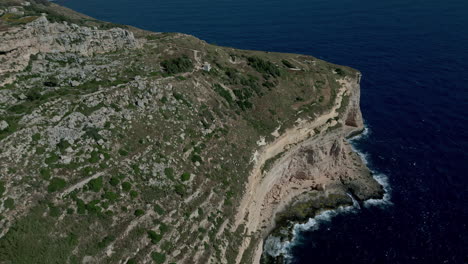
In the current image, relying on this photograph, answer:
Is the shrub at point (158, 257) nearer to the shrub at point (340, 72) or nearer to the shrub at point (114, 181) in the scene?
the shrub at point (114, 181)

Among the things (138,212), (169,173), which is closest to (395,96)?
(169,173)

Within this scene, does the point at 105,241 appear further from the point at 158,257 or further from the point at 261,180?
the point at 261,180

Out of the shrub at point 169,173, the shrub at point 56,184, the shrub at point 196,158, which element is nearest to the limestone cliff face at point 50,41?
the shrub at point 56,184

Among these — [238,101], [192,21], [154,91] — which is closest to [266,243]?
[238,101]

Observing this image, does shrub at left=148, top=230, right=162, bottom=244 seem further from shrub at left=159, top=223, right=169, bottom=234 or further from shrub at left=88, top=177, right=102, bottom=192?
shrub at left=88, top=177, right=102, bottom=192

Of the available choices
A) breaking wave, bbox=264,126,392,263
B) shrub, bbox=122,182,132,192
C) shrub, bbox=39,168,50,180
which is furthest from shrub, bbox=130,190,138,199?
breaking wave, bbox=264,126,392,263

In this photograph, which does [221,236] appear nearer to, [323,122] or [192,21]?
[323,122]
